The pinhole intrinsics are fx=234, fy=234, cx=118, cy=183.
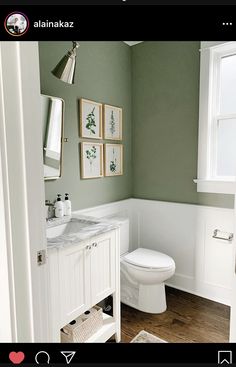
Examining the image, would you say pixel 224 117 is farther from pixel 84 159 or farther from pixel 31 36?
pixel 31 36

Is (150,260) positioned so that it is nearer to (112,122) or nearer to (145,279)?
(145,279)

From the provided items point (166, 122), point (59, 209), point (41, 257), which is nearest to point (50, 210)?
point (59, 209)

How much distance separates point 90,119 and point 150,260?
133cm

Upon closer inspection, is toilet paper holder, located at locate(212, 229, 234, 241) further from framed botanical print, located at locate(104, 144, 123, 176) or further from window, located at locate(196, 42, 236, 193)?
framed botanical print, located at locate(104, 144, 123, 176)

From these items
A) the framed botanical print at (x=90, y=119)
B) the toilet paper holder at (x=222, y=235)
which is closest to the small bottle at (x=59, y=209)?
the framed botanical print at (x=90, y=119)

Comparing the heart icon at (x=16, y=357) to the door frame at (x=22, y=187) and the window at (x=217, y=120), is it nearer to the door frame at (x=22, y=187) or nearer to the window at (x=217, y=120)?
the door frame at (x=22, y=187)

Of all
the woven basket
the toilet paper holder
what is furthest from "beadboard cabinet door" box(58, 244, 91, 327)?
the toilet paper holder

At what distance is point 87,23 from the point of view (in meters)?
0.52

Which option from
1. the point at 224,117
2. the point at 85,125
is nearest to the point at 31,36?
the point at 85,125

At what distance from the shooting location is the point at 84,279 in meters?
1.40

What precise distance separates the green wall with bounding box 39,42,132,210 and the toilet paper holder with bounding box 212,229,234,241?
987 mm

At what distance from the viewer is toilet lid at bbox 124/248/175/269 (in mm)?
1884

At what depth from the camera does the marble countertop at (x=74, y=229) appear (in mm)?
1323

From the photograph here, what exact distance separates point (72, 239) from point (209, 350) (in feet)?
3.10
